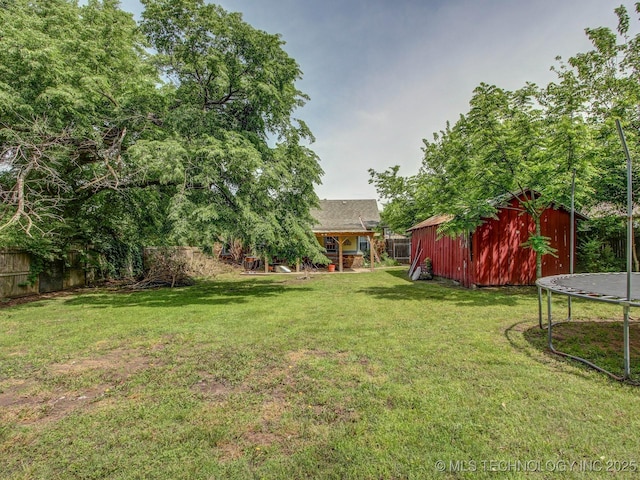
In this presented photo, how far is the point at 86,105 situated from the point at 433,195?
9.69 meters

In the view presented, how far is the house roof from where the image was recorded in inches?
780

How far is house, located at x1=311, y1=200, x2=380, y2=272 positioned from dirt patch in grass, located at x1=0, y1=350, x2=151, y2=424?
12653 millimetres

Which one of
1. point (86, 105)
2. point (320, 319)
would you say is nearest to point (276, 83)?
point (86, 105)

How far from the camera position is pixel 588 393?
3000mm

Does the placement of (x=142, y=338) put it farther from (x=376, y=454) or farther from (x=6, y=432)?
(x=376, y=454)

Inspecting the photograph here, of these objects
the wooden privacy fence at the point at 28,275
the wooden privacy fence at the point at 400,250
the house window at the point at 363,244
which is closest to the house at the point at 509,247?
the house window at the point at 363,244

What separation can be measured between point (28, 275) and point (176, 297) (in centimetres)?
482

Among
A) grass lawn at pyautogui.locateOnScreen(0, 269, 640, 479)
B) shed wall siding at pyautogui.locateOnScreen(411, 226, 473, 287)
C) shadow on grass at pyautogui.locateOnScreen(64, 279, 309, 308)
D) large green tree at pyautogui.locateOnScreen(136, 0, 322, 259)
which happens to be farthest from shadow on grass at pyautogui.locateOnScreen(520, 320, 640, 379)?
shadow on grass at pyautogui.locateOnScreen(64, 279, 309, 308)

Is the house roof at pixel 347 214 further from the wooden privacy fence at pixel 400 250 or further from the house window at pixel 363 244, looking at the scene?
the wooden privacy fence at pixel 400 250

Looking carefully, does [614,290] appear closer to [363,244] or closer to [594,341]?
[594,341]

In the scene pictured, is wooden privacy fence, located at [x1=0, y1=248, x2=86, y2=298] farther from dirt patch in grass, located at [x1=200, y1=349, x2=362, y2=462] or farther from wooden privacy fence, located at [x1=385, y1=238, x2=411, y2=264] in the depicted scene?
wooden privacy fence, located at [x1=385, y1=238, x2=411, y2=264]

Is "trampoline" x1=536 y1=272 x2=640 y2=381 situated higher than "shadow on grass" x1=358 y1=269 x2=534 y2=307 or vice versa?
"trampoline" x1=536 y1=272 x2=640 y2=381

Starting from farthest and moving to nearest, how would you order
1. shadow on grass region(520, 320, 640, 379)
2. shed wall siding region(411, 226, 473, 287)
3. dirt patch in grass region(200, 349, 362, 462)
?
shed wall siding region(411, 226, 473, 287), shadow on grass region(520, 320, 640, 379), dirt patch in grass region(200, 349, 362, 462)

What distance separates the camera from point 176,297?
931 cm
